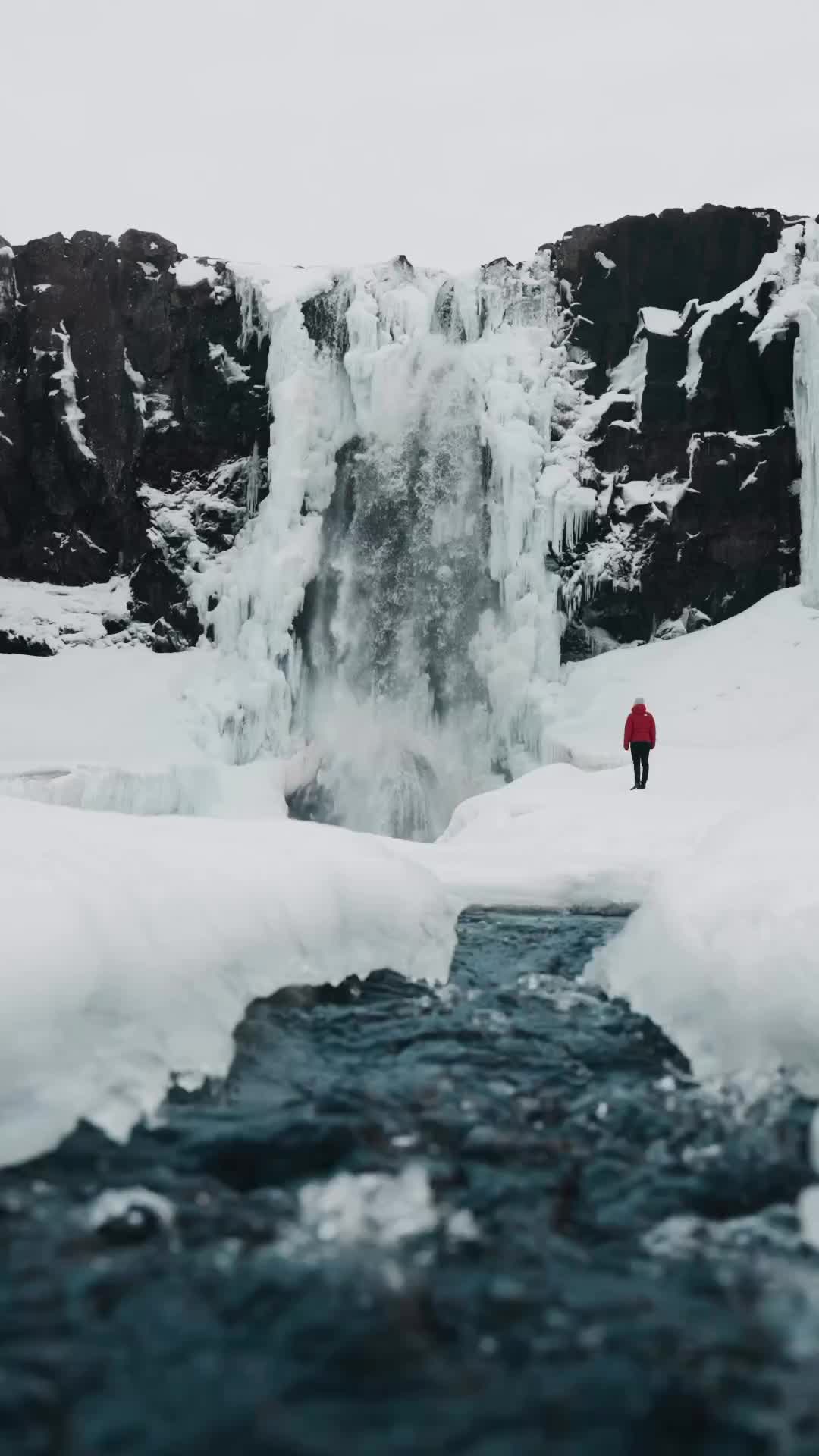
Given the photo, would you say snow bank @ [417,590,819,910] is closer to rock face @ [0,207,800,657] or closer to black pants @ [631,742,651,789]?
black pants @ [631,742,651,789]

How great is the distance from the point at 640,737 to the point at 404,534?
→ 41.5 ft

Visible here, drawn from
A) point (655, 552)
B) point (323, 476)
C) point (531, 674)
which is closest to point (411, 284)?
point (323, 476)

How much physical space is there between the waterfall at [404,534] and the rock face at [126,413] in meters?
2.22

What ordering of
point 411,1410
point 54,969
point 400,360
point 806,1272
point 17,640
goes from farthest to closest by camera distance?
1. point 17,640
2. point 400,360
3. point 54,969
4. point 806,1272
5. point 411,1410

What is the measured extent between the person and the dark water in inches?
353

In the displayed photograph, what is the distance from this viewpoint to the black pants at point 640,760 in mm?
13453

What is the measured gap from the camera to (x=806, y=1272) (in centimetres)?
300

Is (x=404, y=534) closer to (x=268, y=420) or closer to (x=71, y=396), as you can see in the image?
(x=268, y=420)

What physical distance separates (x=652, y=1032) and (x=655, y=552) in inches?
787

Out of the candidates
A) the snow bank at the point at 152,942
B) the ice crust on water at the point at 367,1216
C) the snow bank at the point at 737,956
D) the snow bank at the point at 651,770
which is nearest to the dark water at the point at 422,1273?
the ice crust on water at the point at 367,1216

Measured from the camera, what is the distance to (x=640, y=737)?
44.2 feet

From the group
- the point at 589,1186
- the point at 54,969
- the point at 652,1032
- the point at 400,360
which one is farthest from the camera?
the point at 400,360

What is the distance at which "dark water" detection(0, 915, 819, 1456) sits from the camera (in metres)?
2.34

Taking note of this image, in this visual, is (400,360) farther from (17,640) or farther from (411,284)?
(17,640)
